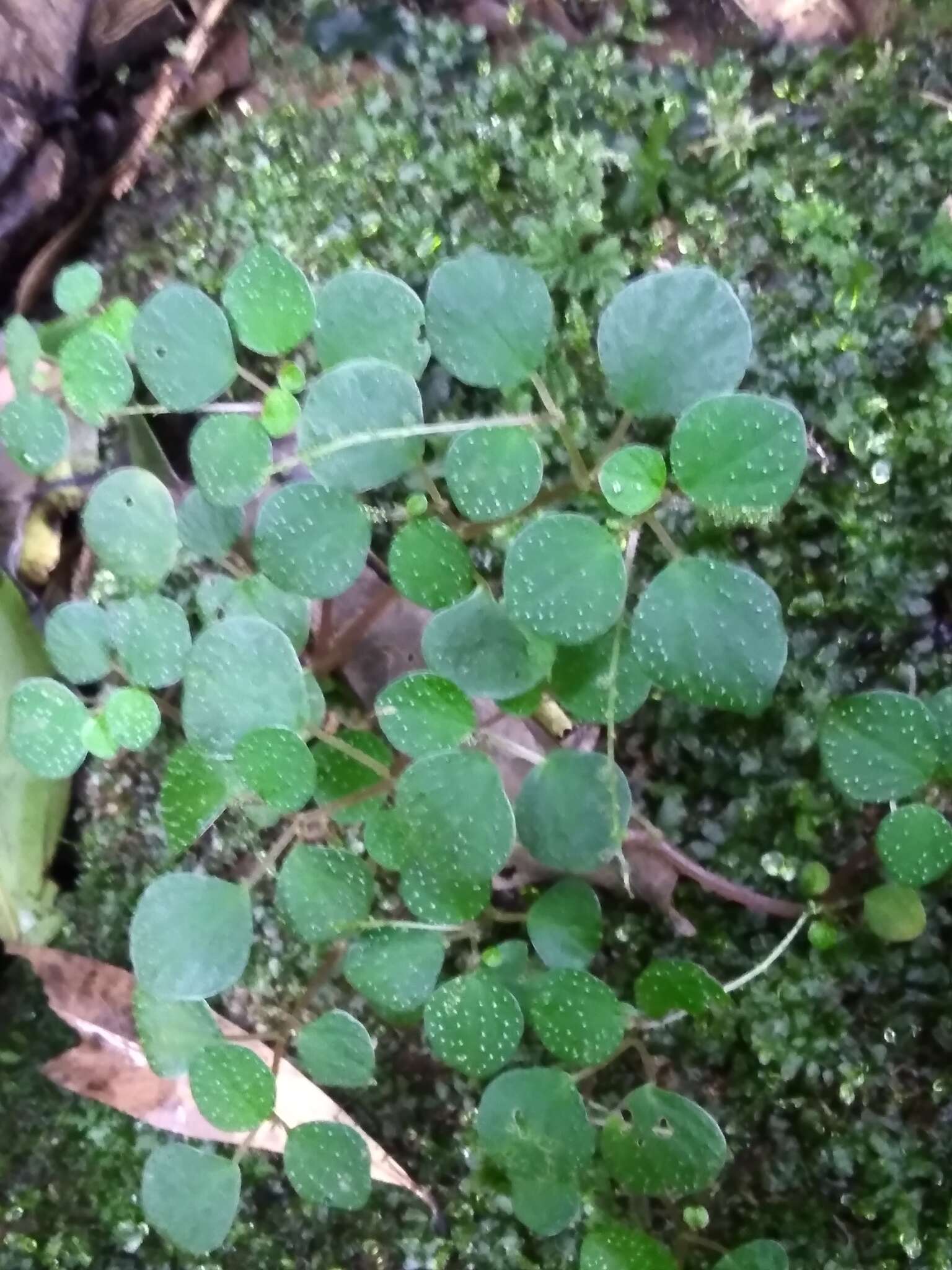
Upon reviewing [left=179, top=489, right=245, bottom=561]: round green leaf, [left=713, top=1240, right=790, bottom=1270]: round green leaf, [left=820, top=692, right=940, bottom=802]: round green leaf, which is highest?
[left=179, top=489, right=245, bottom=561]: round green leaf

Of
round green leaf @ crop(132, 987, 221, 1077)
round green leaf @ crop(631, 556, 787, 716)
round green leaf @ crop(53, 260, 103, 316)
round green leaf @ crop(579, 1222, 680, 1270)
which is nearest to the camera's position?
round green leaf @ crop(631, 556, 787, 716)

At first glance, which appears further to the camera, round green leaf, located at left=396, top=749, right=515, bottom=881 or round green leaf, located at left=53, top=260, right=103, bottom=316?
round green leaf, located at left=53, top=260, right=103, bottom=316

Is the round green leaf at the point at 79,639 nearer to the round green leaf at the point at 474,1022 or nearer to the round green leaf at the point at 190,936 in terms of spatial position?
the round green leaf at the point at 190,936

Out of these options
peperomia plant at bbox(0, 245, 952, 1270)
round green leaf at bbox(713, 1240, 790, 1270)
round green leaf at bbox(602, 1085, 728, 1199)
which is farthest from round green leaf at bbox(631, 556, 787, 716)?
round green leaf at bbox(713, 1240, 790, 1270)

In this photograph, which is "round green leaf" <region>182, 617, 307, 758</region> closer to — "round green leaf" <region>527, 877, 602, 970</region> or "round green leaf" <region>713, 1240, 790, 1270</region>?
"round green leaf" <region>527, 877, 602, 970</region>

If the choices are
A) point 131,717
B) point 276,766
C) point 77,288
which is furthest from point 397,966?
point 77,288

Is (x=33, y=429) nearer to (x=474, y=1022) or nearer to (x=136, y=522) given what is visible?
(x=136, y=522)

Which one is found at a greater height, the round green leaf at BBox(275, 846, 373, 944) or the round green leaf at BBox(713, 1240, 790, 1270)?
the round green leaf at BBox(275, 846, 373, 944)

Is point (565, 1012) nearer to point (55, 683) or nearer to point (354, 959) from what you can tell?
point (354, 959)
